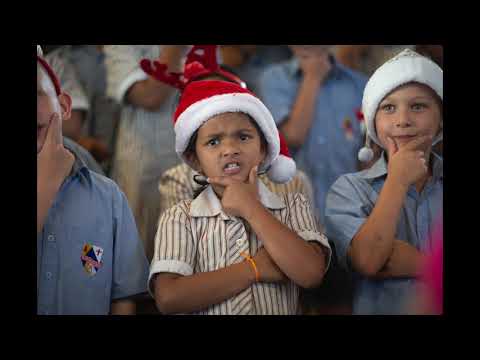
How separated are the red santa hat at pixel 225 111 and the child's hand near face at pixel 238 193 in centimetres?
7

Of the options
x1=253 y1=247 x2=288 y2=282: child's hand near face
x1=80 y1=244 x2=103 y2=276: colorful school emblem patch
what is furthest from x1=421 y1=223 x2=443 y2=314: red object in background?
x1=80 y1=244 x2=103 y2=276: colorful school emblem patch

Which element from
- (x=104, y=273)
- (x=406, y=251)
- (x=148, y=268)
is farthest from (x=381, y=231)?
(x=104, y=273)

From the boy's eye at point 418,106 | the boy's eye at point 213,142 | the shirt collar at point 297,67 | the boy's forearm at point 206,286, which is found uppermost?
the shirt collar at point 297,67

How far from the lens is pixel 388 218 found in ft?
5.23

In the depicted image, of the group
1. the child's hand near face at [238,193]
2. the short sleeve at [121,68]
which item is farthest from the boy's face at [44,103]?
the child's hand near face at [238,193]

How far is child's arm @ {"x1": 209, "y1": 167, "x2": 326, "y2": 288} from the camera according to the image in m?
1.51

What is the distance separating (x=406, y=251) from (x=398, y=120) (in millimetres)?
315

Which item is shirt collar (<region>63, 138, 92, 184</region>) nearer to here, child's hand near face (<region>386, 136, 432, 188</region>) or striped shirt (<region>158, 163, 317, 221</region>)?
striped shirt (<region>158, 163, 317, 221</region>)

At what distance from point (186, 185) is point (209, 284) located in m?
0.29

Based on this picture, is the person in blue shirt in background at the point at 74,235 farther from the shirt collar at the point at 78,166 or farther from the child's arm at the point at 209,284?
the child's arm at the point at 209,284

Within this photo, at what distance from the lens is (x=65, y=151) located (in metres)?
1.62

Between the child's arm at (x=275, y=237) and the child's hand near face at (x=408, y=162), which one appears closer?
the child's arm at (x=275, y=237)

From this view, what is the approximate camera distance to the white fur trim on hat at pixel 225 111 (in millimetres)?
1566

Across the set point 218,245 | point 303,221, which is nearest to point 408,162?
point 303,221
